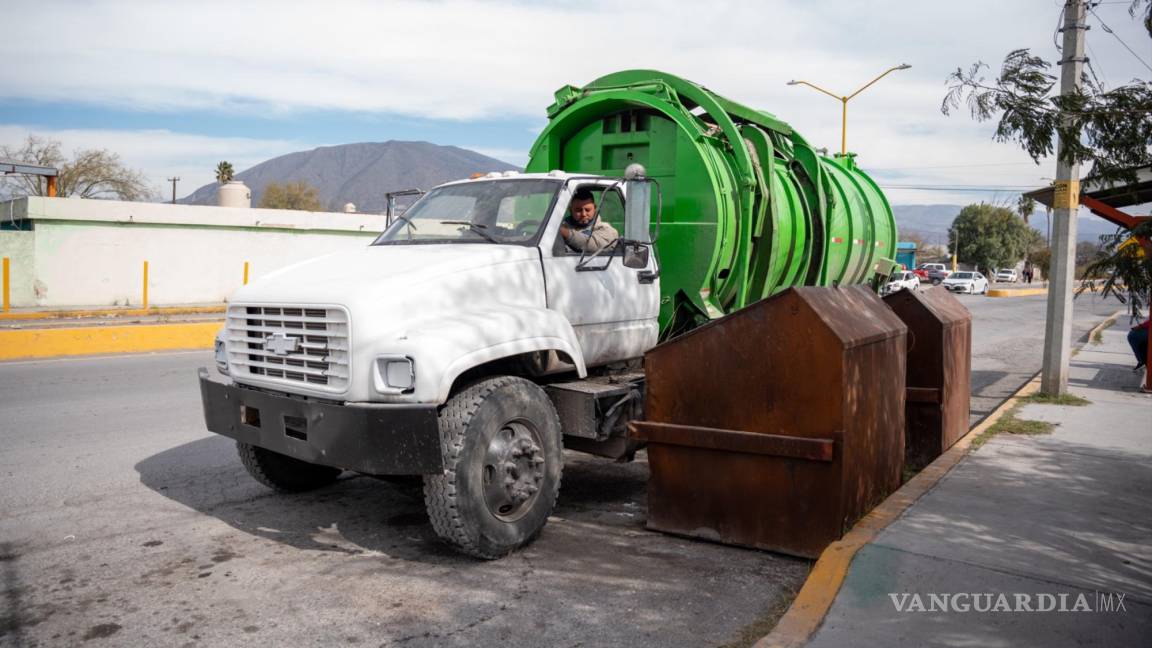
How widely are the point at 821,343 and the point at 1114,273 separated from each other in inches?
79.0

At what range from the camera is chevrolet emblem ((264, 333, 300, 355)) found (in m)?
4.65

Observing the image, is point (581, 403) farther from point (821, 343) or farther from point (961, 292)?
point (961, 292)

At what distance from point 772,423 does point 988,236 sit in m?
83.4

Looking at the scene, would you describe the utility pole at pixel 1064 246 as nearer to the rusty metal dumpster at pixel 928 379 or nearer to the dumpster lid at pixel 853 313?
the rusty metal dumpster at pixel 928 379

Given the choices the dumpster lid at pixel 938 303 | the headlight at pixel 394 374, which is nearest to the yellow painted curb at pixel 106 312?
the headlight at pixel 394 374

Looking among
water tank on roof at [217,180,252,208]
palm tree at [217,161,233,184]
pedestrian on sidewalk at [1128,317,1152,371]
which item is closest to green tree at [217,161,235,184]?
palm tree at [217,161,233,184]

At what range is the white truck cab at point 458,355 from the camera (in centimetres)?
430

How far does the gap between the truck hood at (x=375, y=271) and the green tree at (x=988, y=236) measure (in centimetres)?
8200

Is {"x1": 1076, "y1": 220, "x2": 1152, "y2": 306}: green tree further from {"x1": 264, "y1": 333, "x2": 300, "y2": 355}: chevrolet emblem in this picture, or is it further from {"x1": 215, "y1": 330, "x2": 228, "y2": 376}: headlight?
{"x1": 215, "y1": 330, "x2": 228, "y2": 376}: headlight

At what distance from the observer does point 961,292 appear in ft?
159

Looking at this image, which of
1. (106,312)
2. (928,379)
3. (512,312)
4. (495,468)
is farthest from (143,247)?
(495,468)

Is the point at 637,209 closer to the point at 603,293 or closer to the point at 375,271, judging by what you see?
the point at 603,293

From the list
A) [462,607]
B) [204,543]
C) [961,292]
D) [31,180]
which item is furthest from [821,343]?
[31,180]

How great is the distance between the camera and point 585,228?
225 inches
